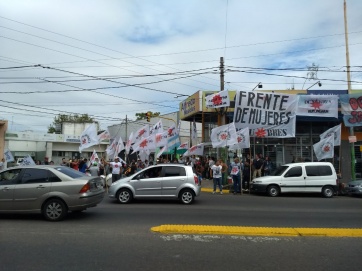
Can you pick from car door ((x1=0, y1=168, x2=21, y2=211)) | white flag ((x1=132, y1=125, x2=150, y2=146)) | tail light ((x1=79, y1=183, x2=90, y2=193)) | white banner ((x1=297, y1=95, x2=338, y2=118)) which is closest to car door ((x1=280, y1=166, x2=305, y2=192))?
white banner ((x1=297, y1=95, x2=338, y2=118))

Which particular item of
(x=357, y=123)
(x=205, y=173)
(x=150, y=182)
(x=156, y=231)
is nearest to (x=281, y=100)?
(x=357, y=123)

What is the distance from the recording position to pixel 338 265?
546cm

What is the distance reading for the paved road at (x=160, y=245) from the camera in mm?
5492

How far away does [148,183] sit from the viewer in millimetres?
13031

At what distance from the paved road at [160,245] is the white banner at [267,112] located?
8949 millimetres

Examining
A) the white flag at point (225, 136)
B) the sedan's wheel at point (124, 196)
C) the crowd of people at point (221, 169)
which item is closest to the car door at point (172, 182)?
the sedan's wheel at point (124, 196)

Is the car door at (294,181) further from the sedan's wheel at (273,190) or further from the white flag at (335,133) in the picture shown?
the white flag at (335,133)

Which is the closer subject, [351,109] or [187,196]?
[187,196]

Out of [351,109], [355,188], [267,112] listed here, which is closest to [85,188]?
[267,112]

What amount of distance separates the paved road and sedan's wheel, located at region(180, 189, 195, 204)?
2382mm

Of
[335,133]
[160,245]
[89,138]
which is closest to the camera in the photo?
[160,245]

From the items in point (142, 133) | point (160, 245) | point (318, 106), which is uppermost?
point (318, 106)

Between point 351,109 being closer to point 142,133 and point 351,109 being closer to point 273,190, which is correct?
point 273,190

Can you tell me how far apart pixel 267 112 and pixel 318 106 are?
3.29 meters
